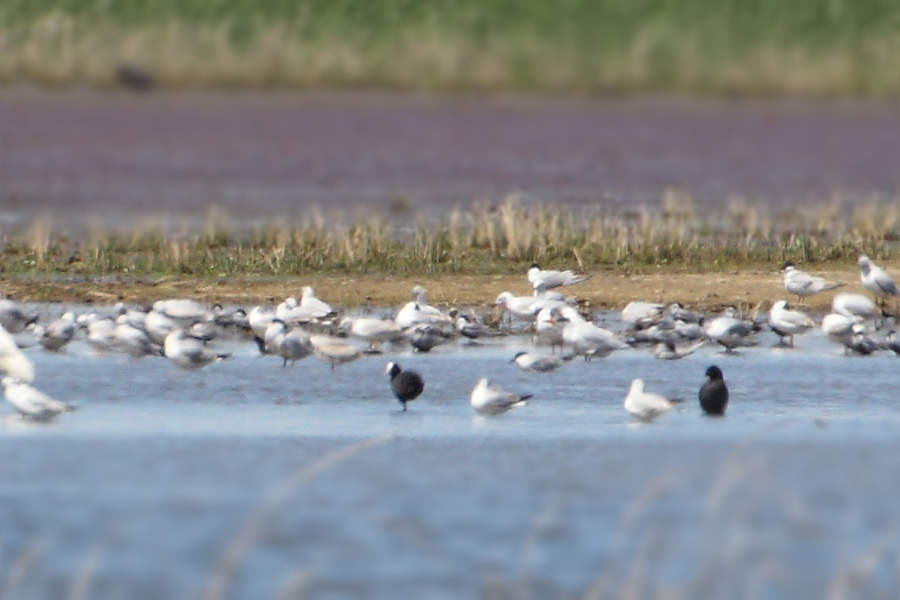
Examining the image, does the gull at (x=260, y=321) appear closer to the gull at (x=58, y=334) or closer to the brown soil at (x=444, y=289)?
the gull at (x=58, y=334)

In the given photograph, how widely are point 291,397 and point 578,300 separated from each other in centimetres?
657

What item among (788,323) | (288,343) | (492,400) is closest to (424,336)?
(288,343)

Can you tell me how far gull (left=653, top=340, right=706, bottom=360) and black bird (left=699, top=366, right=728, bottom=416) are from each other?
2.89m

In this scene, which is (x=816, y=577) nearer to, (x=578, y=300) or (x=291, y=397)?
(x=291, y=397)

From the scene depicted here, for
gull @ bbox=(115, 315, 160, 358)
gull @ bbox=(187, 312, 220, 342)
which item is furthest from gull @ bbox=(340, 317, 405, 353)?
gull @ bbox=(115, 315, 160, 358)

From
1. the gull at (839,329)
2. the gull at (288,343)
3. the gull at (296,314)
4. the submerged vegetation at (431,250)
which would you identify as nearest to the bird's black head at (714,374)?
the gull at (839,329)

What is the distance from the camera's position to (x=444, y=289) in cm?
2122

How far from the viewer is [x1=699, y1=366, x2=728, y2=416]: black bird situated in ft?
44.1

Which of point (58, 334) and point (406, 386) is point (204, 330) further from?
point (406, 386)

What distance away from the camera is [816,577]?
29.0ft

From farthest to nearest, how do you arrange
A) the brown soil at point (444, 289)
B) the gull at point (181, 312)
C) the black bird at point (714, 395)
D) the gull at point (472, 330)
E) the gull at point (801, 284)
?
1. the brown soil at point (444, 289)
2. the gull at point (801, 284)
3. the gull at point (472, 330)
4. the gull at point (181, 312)
5. the black bird at point (714, 395)

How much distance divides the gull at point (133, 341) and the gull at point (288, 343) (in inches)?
35.9

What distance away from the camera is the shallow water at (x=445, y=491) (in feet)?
28.9

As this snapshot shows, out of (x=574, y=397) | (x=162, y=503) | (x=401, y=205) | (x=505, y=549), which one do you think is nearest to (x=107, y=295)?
(x=574, y=397)
